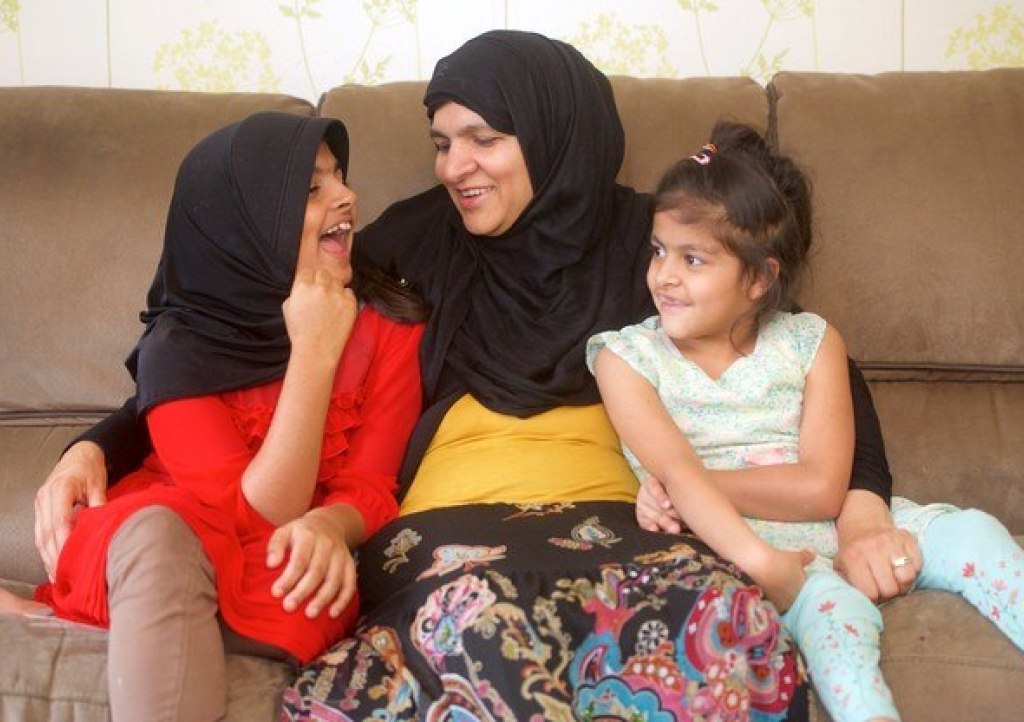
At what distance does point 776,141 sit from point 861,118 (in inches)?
5.8

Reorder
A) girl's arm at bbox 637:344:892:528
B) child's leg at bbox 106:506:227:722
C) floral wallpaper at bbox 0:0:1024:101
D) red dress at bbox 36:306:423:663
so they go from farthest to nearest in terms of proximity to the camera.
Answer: floral wallpaper at bbox 0:0:1024:101 < girl's arm at bbox 637:344:892:528 < red dress at bbox 36:306:423:663 < child's leg at bbox 106:506:227:722

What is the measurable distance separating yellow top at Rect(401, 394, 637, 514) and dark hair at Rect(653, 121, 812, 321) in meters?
A: 0.31

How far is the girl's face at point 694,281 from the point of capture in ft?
5.81

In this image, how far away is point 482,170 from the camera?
188 centimetres

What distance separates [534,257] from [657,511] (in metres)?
0.45

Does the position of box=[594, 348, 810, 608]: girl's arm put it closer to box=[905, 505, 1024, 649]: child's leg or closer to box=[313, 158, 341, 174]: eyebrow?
box=[905, 505, 1024, 649]: child's leg

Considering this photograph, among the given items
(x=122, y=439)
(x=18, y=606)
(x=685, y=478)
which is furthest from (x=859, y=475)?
(x=18, y=606)

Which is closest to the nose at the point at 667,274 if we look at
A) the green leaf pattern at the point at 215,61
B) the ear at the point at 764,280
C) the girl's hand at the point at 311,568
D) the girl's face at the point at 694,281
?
the girl's face at the point at 694,281

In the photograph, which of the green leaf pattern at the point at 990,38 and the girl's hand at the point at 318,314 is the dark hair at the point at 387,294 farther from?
the green leaf pattern at the point at 990,38

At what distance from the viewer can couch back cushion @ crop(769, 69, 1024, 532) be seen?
2.04 metres

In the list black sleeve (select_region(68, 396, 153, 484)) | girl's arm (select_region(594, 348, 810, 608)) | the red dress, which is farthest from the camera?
black sleeve (select_region(68, 396, 153, 484))

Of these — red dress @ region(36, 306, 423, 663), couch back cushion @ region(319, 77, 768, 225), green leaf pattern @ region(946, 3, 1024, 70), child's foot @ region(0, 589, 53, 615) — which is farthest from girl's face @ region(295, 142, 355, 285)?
green leaf pattern @ region(946, 3, 1024, 70)

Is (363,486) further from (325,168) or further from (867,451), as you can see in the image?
(867,451)

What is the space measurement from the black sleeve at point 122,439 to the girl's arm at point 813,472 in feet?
2.79
